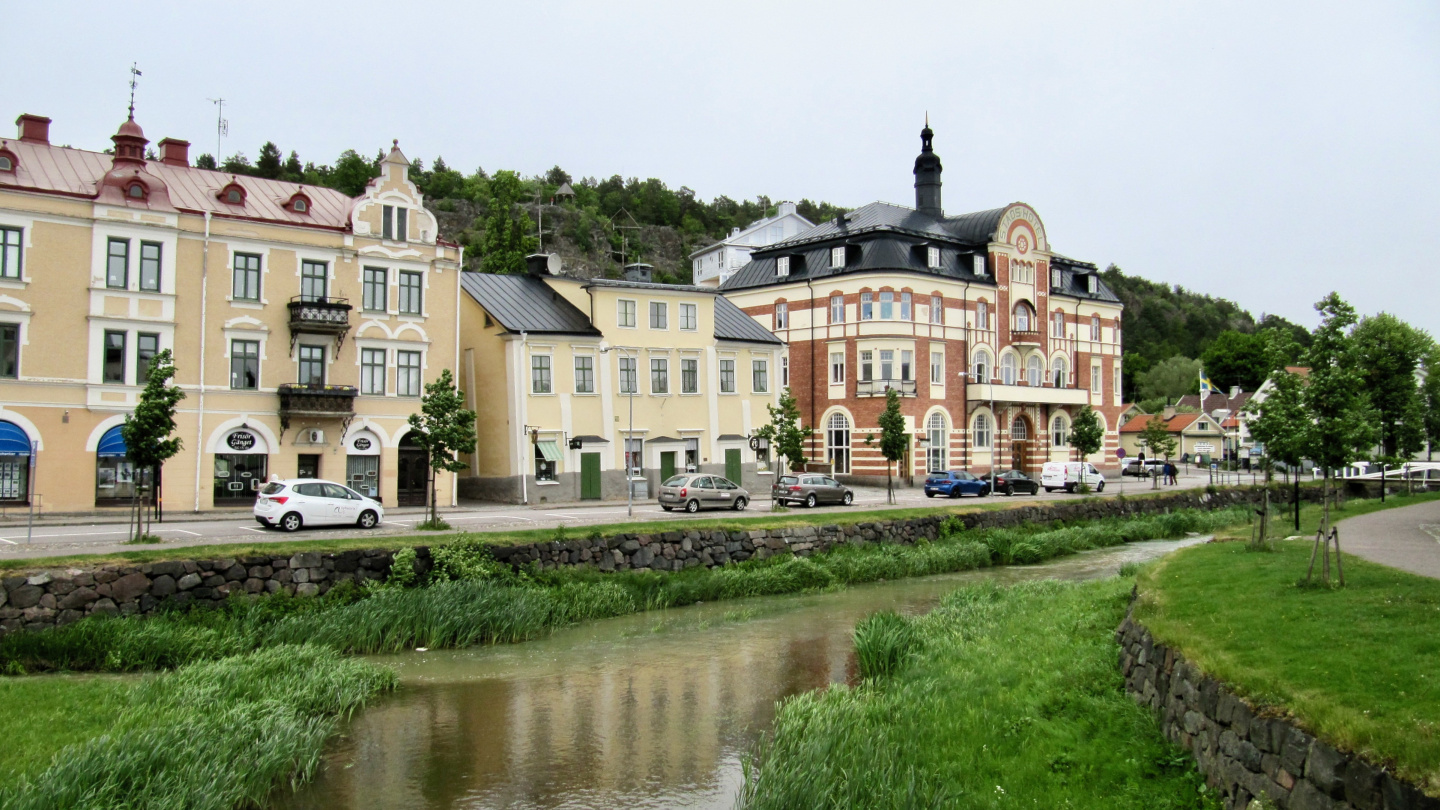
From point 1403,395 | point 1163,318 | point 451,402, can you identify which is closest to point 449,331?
point 451,402

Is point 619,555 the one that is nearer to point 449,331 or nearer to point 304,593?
point 304,593

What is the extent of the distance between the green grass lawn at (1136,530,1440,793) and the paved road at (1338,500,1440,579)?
31.7 inches

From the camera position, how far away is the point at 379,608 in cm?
2142

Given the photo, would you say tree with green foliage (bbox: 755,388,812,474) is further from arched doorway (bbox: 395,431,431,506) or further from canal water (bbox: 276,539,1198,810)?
canal water (bbox: 276,539,1198,810)

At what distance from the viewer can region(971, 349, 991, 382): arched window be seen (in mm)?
65500

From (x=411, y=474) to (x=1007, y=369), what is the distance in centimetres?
4039

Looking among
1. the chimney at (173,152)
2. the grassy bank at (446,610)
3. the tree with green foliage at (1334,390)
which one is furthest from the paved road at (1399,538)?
the chimney at (173,152)

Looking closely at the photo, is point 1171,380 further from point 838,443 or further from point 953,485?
point 953,485

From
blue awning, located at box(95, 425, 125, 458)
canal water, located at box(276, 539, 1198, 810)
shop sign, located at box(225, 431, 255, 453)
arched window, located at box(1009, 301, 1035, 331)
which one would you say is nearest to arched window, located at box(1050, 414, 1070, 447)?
arched window, located at box(1009, 301, 1035, 331)

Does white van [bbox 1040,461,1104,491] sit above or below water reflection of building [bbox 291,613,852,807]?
above

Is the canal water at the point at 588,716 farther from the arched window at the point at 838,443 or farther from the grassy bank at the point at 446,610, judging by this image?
the arched window at the point at 838,443

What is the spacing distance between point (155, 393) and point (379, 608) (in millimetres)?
9100

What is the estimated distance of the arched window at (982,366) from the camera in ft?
215

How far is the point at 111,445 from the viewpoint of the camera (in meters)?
35.0
